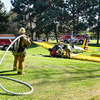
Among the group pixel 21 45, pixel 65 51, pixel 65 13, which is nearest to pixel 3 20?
pixel 65 13

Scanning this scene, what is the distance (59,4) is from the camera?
1459 inches

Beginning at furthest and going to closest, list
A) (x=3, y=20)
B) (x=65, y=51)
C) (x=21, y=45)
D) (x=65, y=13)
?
(x=65, y=13)
(x=3, y=20)
(x=65, y=51)
(x=21, y=45)

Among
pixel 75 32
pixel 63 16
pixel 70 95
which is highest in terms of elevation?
pixel 63 16

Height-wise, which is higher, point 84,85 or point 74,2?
point 74,2

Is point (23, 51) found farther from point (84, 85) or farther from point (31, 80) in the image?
point (84, 85)

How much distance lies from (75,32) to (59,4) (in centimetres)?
867

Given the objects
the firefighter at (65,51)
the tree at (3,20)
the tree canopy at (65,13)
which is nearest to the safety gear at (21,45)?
the firefighter at (65,51)

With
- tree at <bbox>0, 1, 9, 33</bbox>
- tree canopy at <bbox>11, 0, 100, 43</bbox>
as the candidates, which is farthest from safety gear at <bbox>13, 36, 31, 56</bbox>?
tree canopy at <bbox>11, 0, 100, 43</bbox>

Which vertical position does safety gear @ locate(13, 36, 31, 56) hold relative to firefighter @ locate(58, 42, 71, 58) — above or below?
above

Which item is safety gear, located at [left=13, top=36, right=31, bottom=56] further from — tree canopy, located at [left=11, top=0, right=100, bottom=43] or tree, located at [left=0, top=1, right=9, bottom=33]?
tree canopy, located at [left=11, top=0, right=100, bottom=43]

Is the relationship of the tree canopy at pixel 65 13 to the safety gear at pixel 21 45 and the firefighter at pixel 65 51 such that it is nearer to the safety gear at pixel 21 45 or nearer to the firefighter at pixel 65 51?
the firefighter at pixel 65 51

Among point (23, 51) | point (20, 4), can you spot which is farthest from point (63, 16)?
point (23, 51)

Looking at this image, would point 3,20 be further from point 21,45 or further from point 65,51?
point 21,45

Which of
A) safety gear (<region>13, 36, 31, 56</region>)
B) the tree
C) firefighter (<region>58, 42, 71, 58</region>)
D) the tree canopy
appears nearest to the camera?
safety gear (<region>13, 36, 31, 56</region>)
